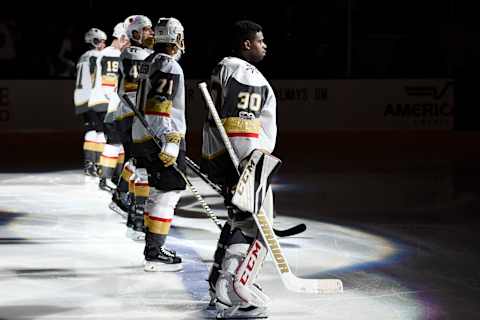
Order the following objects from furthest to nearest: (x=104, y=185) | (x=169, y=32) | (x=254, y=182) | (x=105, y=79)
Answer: (x=105, y=79) → (x=104, y=185) → (x=169, y=32) → (x=254, y=182)

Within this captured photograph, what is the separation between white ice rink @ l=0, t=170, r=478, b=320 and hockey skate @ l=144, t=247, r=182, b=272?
0.07 metres

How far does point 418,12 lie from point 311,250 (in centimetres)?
1032

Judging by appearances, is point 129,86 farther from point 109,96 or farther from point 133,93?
point 109,96

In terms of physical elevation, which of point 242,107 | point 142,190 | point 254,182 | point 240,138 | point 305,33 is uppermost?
point 242,107

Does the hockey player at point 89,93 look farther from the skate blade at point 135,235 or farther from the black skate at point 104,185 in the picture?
the skate blade at point 135,235

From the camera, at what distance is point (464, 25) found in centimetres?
1582

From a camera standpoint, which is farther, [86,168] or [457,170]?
[457,170]

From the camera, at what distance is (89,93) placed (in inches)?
412

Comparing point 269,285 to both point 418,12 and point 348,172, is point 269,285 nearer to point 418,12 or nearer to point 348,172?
point 348,172

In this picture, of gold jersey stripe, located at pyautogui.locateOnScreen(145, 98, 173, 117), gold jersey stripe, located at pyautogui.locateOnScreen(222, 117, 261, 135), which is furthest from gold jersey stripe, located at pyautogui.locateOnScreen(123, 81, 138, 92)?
gold jersey stripe, located at pyautogui.locateOnScreen(222, 117, 261, 135)

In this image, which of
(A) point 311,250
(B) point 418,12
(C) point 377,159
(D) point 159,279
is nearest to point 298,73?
(B) point 418,12

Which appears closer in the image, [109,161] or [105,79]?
[109,161]

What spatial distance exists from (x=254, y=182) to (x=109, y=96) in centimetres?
504

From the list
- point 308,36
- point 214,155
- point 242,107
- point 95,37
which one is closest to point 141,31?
point 214,155
